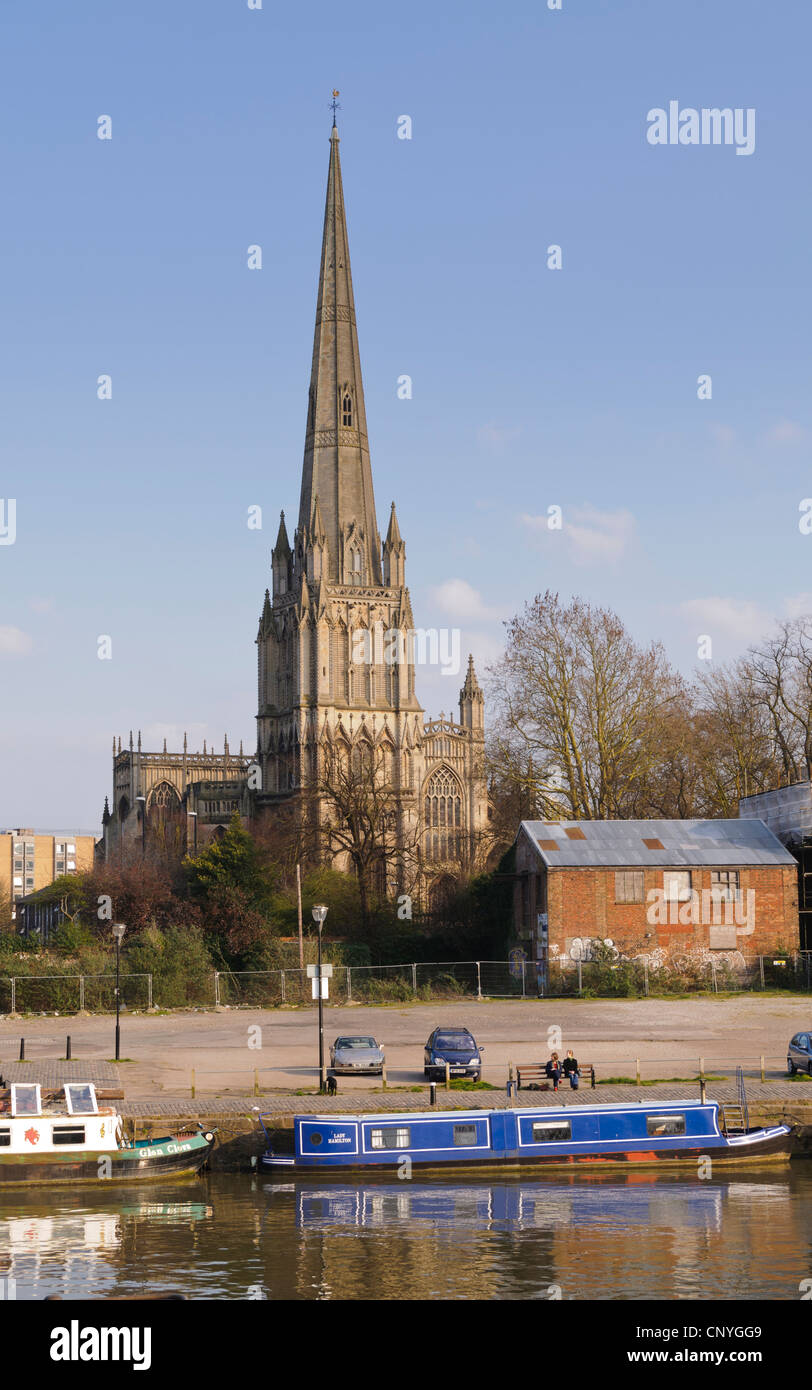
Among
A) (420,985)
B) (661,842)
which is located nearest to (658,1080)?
(661,842)

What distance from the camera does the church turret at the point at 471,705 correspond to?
13425 centimetres

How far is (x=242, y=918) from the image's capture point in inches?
2269

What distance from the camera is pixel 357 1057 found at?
37.0 meters

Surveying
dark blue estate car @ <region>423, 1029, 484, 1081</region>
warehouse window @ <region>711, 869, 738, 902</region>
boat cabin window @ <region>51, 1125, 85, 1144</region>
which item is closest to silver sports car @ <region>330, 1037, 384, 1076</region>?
dark blue estate car @ <region>423, 1029, 484, 1081</region>

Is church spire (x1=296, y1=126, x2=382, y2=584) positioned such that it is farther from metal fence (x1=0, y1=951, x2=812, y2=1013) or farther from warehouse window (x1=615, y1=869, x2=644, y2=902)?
warehouse window (x1=615, y1=869, x2=644, y2=902)

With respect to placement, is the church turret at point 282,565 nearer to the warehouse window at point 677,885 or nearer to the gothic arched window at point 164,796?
the gothic arched window at point 164,796

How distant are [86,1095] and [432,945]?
1301 inches

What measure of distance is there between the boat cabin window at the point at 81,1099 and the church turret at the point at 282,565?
10226 centimetres

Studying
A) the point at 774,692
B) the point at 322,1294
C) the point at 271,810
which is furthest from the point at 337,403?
the point at 322,1294

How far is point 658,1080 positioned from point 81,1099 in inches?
519

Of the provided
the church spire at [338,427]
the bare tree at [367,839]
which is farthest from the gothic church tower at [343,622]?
the bare tree at [367,839]

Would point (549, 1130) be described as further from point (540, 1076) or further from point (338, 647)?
point (338, 647)

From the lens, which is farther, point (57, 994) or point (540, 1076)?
point (57, 994)
